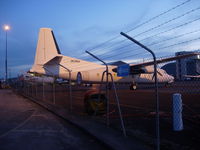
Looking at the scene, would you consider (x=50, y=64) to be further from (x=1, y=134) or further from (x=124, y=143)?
(x=124, y=143)

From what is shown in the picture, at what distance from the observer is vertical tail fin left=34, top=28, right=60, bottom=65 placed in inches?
1118

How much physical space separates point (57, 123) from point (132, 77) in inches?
874

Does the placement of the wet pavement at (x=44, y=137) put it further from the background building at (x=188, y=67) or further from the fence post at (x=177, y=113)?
the background building at (x=188, y=67)

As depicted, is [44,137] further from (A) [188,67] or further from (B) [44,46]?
(B) [44,46]

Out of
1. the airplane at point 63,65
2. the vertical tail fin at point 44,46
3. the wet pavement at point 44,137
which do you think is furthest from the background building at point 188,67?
the vertical tail fin at point 44,46

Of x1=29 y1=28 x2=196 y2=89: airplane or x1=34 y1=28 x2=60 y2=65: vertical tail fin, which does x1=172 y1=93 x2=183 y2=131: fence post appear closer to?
x1=29 y1=28 x2=196 y2=89: airplane

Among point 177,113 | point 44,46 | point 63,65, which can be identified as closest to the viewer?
point 177,113

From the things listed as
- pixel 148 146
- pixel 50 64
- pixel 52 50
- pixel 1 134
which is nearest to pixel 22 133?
pixel 1 134

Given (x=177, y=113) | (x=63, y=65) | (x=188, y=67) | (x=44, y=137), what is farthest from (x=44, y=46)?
(x=177, y=113)

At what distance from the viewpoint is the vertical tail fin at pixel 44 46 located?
93.2 feet

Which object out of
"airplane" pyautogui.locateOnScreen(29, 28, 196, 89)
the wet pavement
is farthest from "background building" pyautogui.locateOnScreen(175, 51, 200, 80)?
"airplane" pyautogui.locateOnScreen(29, 28, 196, 89)

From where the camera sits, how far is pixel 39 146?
21.0ft

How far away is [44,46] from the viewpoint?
28625mm

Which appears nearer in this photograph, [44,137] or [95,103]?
[44,137]
